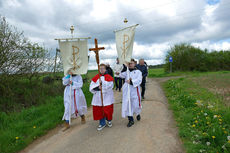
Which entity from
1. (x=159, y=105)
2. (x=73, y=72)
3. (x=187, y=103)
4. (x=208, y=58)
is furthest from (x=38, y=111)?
(x=208, y=58)

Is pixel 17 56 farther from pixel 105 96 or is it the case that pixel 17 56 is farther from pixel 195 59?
pixel 195 59

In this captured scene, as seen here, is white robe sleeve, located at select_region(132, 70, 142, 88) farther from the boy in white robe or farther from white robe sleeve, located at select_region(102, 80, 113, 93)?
the boy in white robe

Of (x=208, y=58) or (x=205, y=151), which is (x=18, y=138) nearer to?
(x=205, y=151)

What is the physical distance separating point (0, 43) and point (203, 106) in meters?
9.13

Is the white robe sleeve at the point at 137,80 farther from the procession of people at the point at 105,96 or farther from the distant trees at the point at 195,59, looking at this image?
the distant trees at the point at 195,59

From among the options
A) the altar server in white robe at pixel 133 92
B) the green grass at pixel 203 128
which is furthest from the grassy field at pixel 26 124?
the green grass at pixel 203 128

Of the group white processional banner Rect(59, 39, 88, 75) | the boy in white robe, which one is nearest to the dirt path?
the boy in white robe

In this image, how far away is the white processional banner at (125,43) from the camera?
17.8ft

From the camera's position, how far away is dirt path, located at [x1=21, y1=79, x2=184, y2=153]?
3793mm

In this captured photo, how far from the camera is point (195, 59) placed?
2706 centimetres

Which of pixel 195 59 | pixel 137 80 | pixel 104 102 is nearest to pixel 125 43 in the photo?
pixel 137 80

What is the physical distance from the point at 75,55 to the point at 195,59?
25.8m

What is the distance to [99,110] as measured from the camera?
5141 millimetres

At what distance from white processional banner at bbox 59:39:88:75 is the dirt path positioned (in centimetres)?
201
